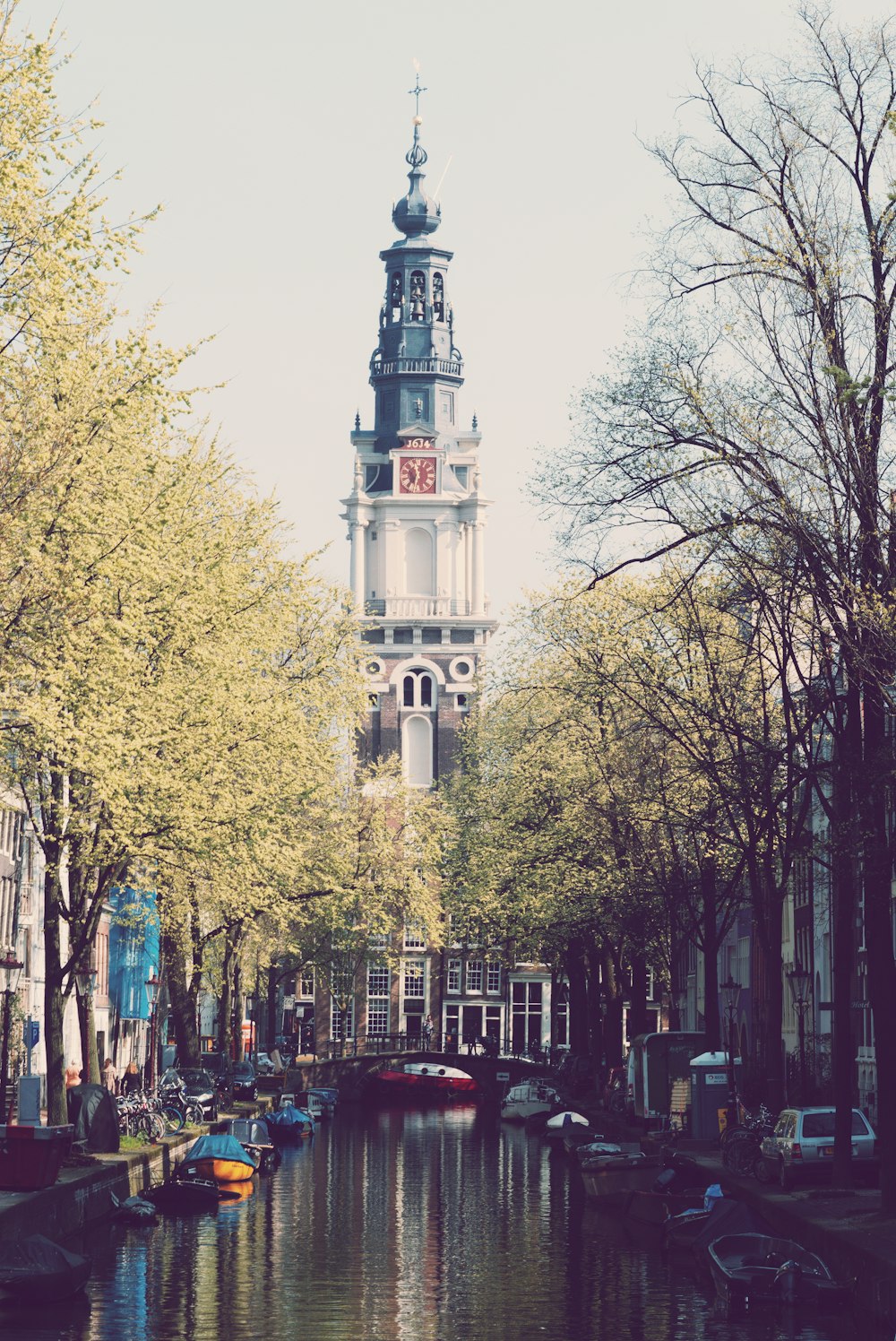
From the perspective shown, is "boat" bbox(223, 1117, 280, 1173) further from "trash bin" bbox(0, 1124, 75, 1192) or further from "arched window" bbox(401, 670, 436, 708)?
"arched window" bbox(401, 670, 436, 708)

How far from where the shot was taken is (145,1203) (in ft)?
147

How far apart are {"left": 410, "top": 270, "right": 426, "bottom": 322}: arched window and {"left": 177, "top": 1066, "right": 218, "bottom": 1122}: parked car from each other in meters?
116

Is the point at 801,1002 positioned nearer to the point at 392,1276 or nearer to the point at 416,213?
the point at 392,1276

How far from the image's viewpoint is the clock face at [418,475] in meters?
175

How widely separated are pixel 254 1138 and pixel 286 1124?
16.0m

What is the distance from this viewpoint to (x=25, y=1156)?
38.1m

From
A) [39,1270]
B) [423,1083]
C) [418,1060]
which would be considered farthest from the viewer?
[418,1060]

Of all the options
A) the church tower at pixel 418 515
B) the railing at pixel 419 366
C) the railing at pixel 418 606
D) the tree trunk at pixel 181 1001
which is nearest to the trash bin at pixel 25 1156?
the tree trunk at pixel 181 1001

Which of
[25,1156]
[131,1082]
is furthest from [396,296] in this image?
[25,1156]

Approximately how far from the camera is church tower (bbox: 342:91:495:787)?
550 feet

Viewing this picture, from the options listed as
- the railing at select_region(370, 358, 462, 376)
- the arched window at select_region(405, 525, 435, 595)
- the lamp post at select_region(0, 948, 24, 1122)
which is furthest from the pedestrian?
the railing at select_region(370, 358, 462, 376)

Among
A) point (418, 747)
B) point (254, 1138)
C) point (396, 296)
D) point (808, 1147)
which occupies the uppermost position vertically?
point (396, 296)

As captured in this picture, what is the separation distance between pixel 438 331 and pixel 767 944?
442 ft

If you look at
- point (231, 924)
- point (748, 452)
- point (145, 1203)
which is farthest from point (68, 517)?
point (231, 924)
